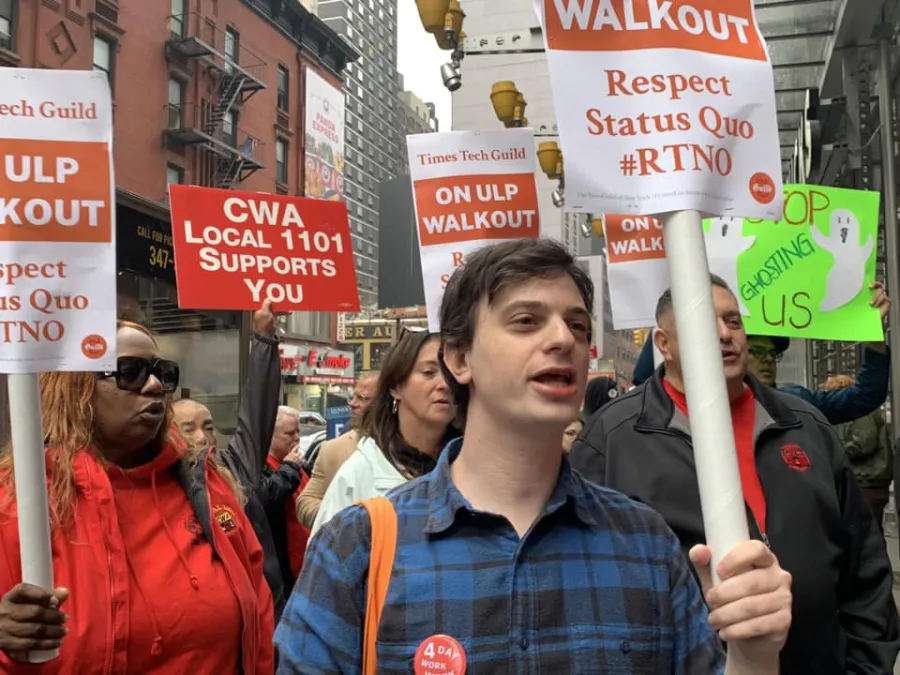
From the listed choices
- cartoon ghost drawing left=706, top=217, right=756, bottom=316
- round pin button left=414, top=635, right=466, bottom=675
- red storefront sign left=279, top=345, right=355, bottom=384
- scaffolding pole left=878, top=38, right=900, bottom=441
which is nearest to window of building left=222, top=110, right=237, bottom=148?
red storefront sign left=279, top=345, right=355, bottom=384

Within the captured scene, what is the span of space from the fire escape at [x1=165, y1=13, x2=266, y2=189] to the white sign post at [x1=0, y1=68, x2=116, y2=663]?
82.1 ft

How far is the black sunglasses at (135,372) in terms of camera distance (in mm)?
2969

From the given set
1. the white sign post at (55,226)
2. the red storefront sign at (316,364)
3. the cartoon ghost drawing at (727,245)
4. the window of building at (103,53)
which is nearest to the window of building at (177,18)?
the window of building at (103,53)

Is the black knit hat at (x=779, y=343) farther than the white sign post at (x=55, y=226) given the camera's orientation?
Yes

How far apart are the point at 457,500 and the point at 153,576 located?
140cm

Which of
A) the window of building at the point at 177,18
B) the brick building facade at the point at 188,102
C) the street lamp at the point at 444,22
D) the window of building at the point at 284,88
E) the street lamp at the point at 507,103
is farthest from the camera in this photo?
the window of building at the point at 284,88

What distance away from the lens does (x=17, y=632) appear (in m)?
2.29

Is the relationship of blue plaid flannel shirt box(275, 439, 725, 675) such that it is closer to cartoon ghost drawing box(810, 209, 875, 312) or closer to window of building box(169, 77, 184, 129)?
cartoon ghost drawing box(810, 209, 875, 312)

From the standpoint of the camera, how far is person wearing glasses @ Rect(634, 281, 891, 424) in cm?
426

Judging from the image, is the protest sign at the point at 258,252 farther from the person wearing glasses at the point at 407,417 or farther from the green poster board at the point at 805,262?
the green poster board at the point at 805,262

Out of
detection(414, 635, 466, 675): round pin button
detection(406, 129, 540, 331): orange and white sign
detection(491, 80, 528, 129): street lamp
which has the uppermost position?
detection(491, 80, 528, 129): street lamp

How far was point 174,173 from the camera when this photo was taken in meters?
27.2

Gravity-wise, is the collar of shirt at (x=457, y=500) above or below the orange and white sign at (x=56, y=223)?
below

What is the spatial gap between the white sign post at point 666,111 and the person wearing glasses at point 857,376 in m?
2.23
